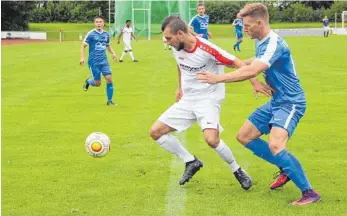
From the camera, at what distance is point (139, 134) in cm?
1223

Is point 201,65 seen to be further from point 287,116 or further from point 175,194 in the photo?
point 175,194

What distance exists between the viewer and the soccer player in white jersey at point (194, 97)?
Answer: 7.65 meters

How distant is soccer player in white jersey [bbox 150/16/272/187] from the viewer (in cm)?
765

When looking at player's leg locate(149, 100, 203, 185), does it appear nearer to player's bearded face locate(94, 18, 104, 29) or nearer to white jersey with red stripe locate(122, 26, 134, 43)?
player's bearded face locate(94, 18, 104, 29)

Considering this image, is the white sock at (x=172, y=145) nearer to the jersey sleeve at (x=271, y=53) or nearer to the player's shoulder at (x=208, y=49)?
the player's shoulder at (x=208, y=49)

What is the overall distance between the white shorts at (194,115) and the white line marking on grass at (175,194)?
2.33ft

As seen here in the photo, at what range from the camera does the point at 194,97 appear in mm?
8008

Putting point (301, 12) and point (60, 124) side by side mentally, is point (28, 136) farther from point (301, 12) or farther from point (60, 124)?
point (301, 12)

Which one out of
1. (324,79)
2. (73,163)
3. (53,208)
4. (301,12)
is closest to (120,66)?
(324,79)

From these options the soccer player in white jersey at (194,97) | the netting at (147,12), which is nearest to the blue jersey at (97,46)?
the soccer player in white jersey at (194,97)

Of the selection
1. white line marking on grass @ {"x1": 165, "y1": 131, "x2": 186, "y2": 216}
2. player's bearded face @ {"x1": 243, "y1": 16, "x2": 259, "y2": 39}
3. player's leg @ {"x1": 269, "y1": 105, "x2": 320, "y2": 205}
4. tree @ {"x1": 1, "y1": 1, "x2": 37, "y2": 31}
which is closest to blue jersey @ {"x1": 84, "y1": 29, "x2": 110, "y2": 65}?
white line marking on grass @ {"x1": 165, "y1": 131, "x2": 186, "y2": 216}

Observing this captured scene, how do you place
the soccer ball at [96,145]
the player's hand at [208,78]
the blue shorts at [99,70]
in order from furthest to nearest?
the blue shorts at [99,70]
the soccer ball at [96,145]
the player's hand at [208,78]

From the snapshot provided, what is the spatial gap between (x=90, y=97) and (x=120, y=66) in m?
11.1

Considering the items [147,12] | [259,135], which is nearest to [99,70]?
[259,135]
